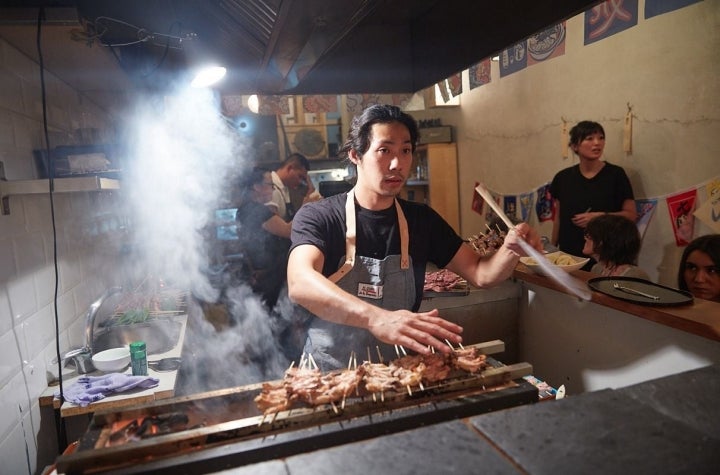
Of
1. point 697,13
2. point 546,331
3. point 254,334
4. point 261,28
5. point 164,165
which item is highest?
point 697,13

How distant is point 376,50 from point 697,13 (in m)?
3.14

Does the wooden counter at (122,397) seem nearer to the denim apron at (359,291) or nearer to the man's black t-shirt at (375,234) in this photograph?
the denim apron at (359,291)

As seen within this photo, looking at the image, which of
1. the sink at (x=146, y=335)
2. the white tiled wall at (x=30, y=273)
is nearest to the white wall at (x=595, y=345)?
the sink at (x=146, y=335)

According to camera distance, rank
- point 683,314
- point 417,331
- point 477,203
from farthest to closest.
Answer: point 477,203, point 683,314, point 417,331

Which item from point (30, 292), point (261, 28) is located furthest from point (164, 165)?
point (261, 28)

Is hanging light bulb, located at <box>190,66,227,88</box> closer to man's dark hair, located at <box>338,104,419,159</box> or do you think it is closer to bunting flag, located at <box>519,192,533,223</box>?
man's dark hair, located at <box>338,104,419,159</box>

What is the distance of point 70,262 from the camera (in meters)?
3.23

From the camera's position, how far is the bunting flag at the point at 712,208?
4.04 m

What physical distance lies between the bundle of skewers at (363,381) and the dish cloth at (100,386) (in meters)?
1.47

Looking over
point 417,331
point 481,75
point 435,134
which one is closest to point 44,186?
point 417,331

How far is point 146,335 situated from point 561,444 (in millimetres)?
3581

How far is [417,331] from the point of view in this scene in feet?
5.70

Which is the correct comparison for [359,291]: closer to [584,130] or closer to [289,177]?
[584,130]

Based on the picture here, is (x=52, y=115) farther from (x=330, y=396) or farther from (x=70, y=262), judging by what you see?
(x=330, y=396)
